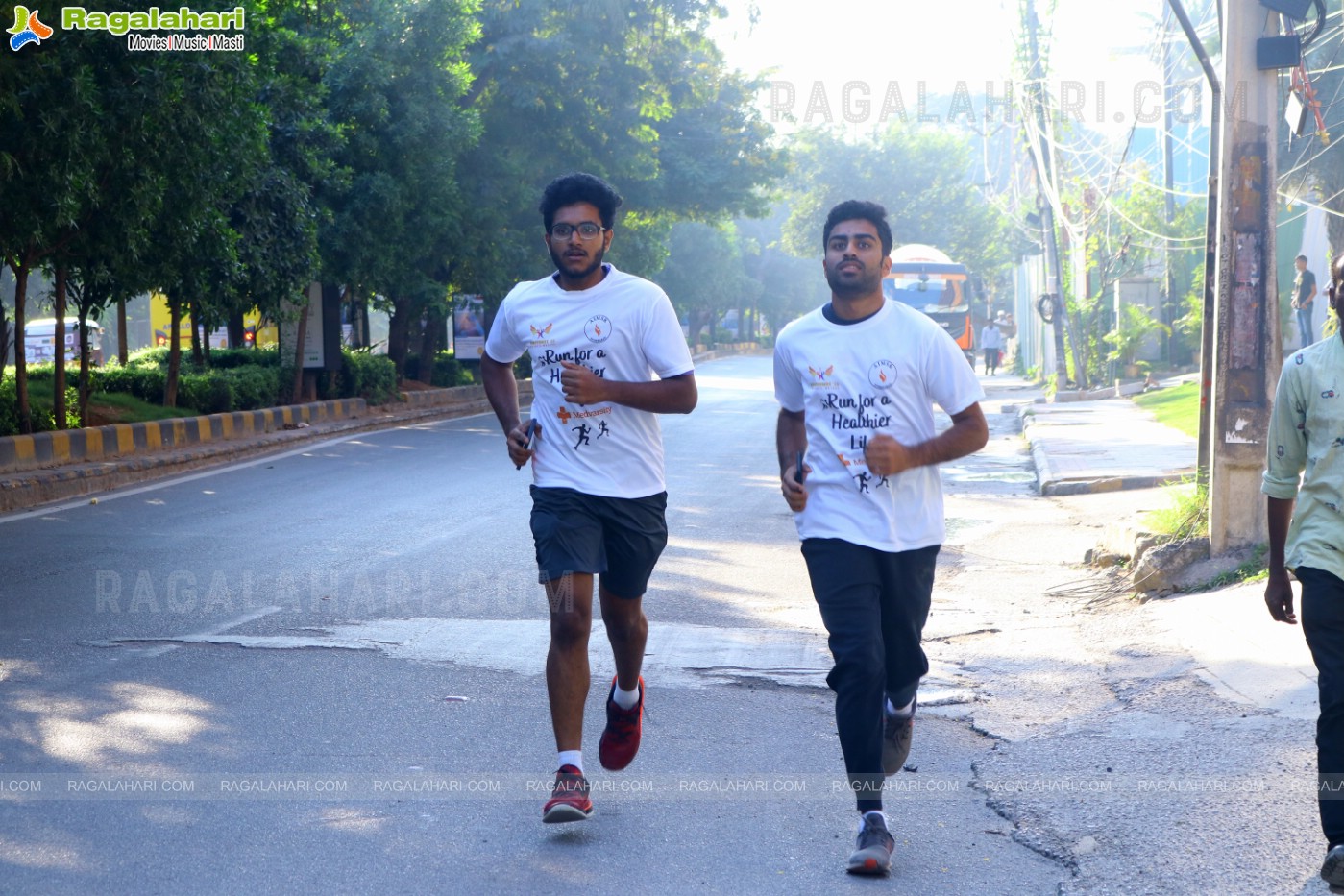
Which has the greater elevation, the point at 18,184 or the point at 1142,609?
the point at 18,184

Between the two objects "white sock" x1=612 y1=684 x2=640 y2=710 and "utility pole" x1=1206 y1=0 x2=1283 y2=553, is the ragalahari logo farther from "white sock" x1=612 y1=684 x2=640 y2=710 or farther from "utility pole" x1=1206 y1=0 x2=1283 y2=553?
"white sock" x1=612 y1=684 x2=640 y2=710

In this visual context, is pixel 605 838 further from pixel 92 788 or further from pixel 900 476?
pixel 92 788

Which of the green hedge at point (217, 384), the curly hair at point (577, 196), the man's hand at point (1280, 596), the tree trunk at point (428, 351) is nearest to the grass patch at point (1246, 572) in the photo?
the man's hand at point (1280, 596)

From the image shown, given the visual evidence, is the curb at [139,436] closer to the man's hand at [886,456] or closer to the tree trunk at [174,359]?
the tree trunk at [174,359]

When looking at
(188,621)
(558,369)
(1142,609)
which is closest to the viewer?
(558,369)

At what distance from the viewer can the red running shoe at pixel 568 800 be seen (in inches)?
165

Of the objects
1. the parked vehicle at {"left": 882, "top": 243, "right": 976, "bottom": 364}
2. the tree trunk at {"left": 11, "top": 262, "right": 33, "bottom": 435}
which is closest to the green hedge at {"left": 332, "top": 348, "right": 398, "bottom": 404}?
the tree trunk at {"left": 11, "top": 262, "right": 33, "bottom": 435}

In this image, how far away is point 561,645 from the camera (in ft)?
14.5

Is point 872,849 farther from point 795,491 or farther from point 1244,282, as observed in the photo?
point 1244,282

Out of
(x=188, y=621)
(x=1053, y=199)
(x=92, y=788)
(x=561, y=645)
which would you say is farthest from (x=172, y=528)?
(x=1053, y=199)

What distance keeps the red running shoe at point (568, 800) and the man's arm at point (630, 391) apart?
1.09 meters

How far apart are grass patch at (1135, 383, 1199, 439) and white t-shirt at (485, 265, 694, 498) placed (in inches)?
517

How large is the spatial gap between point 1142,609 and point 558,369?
4.43 m

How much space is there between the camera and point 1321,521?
3.78m
